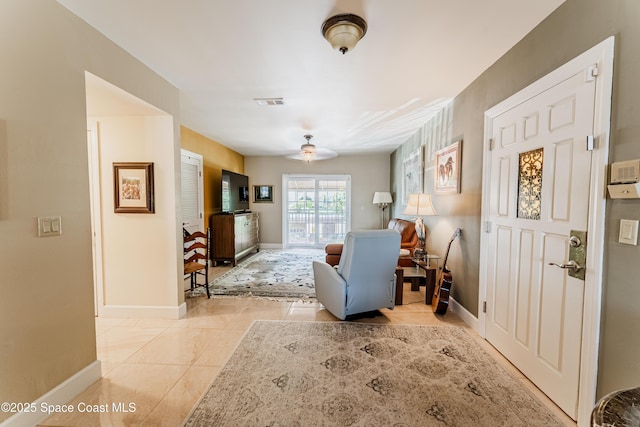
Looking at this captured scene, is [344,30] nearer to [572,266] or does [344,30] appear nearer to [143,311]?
[572,266]

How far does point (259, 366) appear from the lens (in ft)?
6.86

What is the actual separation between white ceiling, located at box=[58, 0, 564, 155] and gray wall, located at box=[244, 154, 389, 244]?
3390 mm

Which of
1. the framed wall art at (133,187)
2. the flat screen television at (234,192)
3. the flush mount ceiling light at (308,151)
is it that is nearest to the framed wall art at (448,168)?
the flush mount ceiling light at (308,151)

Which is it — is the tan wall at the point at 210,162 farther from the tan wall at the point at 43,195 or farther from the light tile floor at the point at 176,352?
the tan wall at the point at 43,195

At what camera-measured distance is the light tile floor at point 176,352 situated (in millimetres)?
1654

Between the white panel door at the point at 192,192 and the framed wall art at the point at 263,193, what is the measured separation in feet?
7.50

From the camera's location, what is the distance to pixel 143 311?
116 inches

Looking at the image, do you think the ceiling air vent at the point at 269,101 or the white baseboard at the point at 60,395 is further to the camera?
the ceiling air vent at the point at 269,101

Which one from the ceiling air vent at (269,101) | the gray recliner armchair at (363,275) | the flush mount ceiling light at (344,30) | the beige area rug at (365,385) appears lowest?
the beige area rug at (365,385)

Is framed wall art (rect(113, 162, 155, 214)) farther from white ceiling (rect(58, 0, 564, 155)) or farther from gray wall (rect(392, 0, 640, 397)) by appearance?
gray wall (rect(392, 0, 640, 397))

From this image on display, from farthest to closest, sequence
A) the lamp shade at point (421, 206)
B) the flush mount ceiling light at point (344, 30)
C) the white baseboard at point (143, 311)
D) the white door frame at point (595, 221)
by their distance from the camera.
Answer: the lamp shade at point (421, 206) → the white baseboard at point (143, 311) → the flush mount ceiling light at point (344, 30) → the white door frame at point (595, 221)

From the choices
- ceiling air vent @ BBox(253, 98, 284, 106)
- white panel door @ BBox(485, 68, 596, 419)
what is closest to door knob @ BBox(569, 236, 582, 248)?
white panel door @ BBox(485, 68, 596, 419)

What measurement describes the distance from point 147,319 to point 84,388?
1.10 metres

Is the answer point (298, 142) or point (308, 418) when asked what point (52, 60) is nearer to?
point (308, 418)
